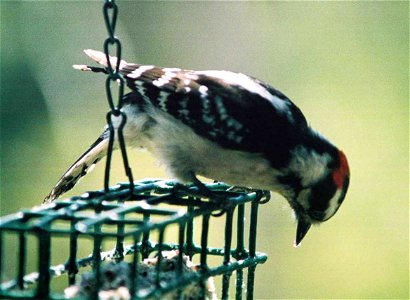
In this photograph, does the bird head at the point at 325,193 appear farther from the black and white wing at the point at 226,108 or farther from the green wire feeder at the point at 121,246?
the green wire feeder at the point at 121,246

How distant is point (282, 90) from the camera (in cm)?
1230

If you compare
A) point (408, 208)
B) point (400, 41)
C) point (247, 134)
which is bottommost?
point (408, 208)

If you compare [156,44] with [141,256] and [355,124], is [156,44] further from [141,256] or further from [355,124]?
[141,256]

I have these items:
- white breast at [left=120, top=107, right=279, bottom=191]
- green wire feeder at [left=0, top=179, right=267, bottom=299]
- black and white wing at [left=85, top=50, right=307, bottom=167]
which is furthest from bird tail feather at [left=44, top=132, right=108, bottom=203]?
green wire feeder at [left=0, top=179, right=267, bottom=299]

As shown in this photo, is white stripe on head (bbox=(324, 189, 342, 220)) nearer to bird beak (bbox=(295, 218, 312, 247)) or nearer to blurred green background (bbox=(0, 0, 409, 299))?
bird beak (bbox=(295, 218, 312, 247))

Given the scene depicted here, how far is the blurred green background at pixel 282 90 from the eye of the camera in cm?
1092

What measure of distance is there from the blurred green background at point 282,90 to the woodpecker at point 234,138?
496 cm

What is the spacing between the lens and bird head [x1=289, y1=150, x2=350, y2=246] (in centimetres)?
562

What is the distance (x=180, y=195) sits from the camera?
530 cm

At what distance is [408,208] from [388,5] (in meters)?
3.11

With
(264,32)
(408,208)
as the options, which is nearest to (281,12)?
(264,32)

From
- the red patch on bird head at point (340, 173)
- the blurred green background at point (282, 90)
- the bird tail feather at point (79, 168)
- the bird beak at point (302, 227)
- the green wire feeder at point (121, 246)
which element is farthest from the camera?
the blurred green background at point (282, 90)

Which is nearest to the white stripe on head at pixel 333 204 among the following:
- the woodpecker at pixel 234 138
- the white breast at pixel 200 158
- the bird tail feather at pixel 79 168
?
the woodpecker at pixel 234 138

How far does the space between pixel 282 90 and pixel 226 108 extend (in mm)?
6848
